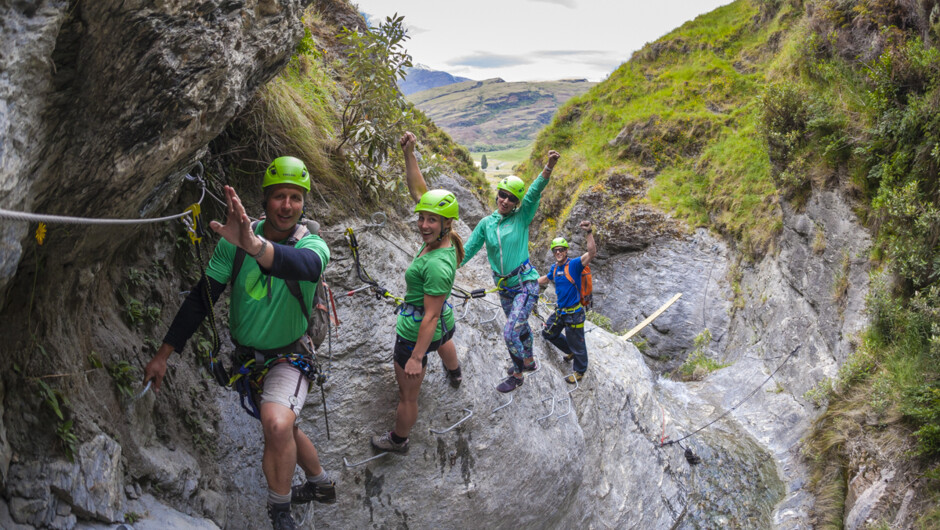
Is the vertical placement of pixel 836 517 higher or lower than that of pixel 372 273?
lower

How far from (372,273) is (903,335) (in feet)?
29.9

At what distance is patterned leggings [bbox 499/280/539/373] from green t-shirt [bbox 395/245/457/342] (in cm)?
163

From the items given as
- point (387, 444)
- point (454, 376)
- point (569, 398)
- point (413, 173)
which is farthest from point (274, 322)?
point (569, 398)

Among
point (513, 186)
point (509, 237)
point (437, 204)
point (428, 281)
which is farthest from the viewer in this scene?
point (509, 237)

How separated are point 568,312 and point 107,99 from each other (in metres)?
6.64

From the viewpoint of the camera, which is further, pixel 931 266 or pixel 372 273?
pixel 931 266

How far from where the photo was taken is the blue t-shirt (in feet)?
26.2

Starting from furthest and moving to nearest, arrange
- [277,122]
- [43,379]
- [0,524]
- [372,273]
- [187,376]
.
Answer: [372,273] < [277,122] < [187,376] < [43,379] < [0,524]

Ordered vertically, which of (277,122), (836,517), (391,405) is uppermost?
(277,122)

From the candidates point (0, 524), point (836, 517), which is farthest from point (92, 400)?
point (836, 517)

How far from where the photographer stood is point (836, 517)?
8.71 meters

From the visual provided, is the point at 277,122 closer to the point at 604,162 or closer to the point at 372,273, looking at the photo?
the point at 372,273

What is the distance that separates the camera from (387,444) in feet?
17.9

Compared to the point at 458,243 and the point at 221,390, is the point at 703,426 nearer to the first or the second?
the point at 458,243
